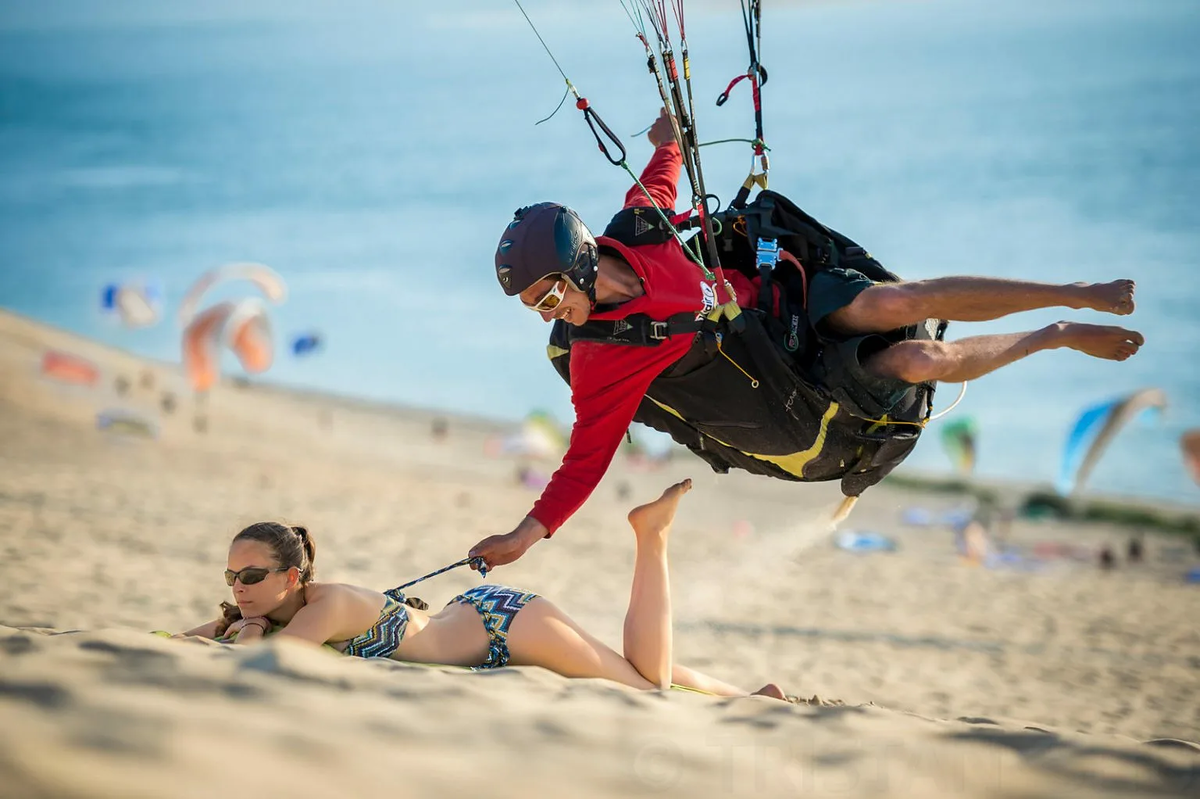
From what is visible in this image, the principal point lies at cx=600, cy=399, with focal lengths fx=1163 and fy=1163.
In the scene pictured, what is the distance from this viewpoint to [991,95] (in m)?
69.8

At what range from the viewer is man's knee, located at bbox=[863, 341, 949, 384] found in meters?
3.73

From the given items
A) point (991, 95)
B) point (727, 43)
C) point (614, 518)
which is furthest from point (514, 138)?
point (727, 43)

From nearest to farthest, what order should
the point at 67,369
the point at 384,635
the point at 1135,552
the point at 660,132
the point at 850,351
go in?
the point at 384,635
the point at 850,351
the point at 660,132
the point at 1135,552
the point at 67,369

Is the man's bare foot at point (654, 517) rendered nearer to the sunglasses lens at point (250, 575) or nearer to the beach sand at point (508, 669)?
the beach sand at point (508, 669)

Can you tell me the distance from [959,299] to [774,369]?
639mm

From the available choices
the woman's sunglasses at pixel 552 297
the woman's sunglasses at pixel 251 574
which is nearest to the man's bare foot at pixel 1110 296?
the woman's sunglasses at pixel 552 297

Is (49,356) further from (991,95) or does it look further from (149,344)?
(991,95)

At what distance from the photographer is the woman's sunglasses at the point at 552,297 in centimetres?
366

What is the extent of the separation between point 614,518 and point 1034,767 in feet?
35.7

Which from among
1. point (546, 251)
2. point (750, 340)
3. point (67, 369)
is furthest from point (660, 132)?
point (67, 369)

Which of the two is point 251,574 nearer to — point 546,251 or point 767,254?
point 546,251

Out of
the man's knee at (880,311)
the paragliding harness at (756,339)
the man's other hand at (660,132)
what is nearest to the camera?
the man's knee at (880,311)

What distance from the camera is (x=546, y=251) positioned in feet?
11.8

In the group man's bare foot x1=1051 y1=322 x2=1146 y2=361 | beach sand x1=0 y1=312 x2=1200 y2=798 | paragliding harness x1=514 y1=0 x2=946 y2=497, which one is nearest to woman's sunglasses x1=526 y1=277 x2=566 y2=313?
paragliding harness x1=514 y1=0 x2=946 y2=497
